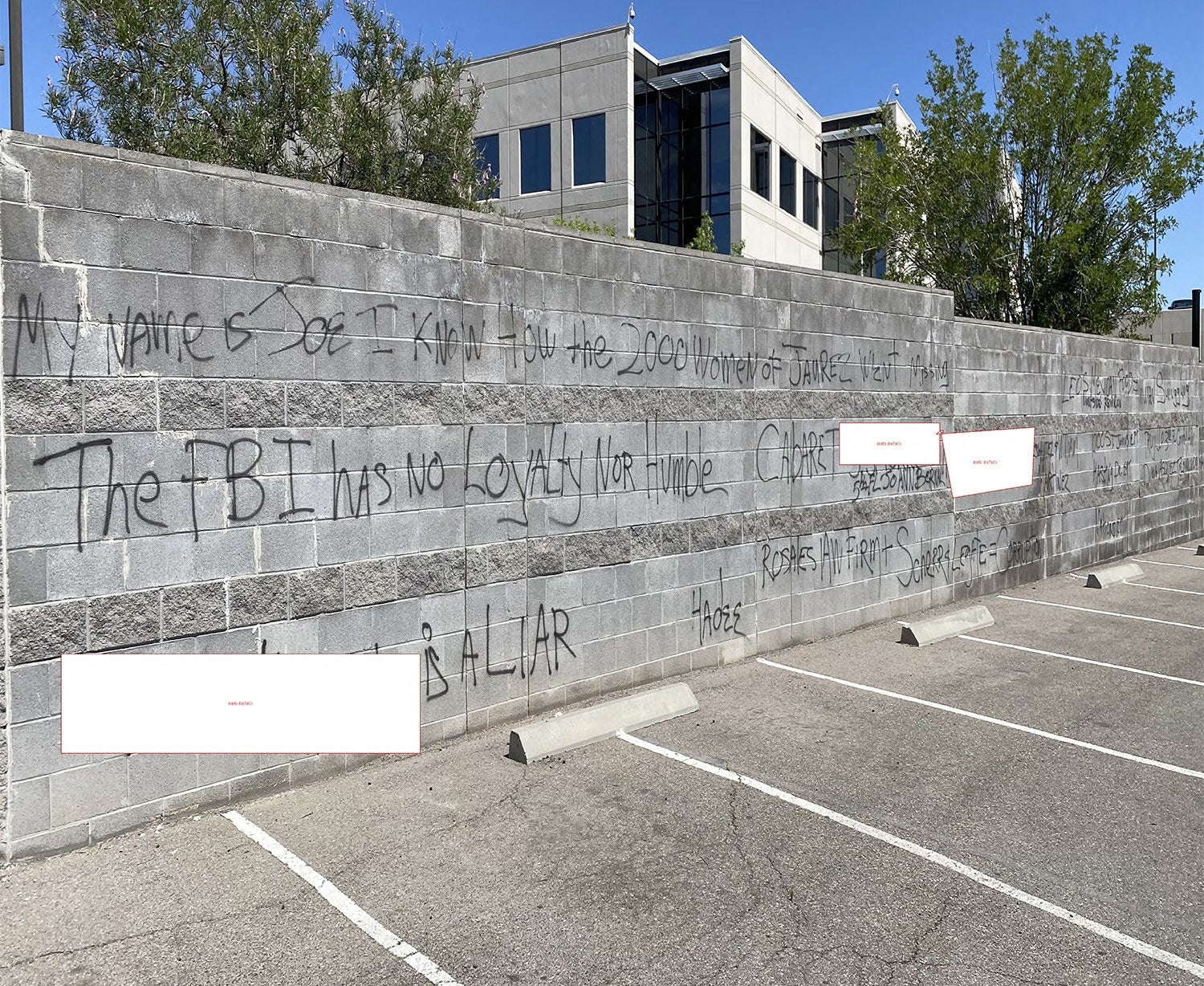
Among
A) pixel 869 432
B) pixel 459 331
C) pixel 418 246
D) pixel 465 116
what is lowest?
pixel 869 432

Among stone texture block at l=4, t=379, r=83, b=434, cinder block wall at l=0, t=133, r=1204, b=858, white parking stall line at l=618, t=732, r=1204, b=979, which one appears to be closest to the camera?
white parking stall line at l=618, t=732, r=1204, b=979

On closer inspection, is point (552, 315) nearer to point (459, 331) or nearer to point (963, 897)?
point (459, 331)

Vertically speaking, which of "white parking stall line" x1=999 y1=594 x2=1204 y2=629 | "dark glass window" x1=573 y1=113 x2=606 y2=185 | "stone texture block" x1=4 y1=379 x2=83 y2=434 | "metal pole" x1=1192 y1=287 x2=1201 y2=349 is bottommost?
"white parking stall line" x1=999 y1=594 x2=1204 y2=629

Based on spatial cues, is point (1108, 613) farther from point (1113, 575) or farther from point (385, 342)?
point (385, 342)

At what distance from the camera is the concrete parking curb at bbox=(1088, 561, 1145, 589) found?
12566mm

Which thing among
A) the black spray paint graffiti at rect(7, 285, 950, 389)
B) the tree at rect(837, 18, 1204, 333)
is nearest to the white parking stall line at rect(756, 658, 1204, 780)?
the black spray paint graffiti at rect(7, 285, 950, 389)

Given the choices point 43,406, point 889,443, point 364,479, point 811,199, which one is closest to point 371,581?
point 364,479

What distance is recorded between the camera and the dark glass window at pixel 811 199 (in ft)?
115

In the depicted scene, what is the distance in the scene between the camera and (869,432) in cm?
1001

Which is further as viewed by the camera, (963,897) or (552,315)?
(552,315)

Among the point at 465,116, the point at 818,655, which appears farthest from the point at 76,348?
the point at 465,116

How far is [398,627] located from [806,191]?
3256 cm

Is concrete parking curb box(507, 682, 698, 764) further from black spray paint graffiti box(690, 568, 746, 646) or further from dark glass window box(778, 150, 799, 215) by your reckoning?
dark glass window box(778, 150, 799, 215)

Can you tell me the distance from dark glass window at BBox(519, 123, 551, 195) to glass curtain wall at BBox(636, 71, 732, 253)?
9.08ft
